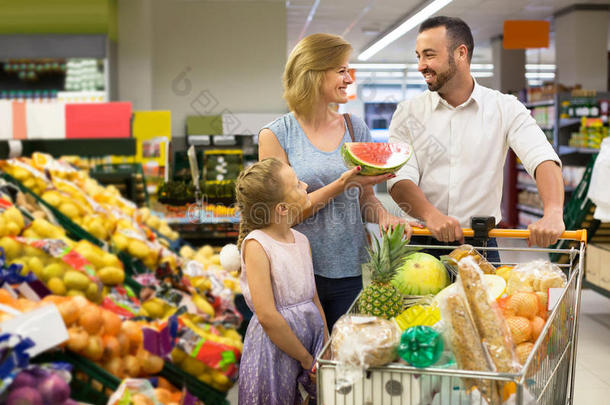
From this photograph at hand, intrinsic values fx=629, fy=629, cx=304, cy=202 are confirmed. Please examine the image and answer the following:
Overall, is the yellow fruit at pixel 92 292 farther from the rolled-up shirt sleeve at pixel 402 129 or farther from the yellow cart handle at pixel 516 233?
the rolled-up shirt sleeve at pixel 402 129

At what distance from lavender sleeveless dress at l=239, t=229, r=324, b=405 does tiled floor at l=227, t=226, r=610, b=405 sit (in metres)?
0.94

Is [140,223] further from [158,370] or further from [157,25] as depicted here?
[157,25]

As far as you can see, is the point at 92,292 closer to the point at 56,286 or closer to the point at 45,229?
the point at 56,286

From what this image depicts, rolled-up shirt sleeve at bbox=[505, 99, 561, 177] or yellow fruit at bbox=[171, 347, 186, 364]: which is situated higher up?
rolled-up shirt sleeve at bbox=[505, 99, 561, 177]

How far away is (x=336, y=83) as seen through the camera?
6.93 ft

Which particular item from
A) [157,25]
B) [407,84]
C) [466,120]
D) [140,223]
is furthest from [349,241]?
[407,84]

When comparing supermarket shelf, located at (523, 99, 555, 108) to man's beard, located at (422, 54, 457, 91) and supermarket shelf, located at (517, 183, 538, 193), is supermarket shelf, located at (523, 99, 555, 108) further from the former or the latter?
man's beard, located at (422, 54, 457, 91)

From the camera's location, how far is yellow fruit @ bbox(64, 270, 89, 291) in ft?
5.95

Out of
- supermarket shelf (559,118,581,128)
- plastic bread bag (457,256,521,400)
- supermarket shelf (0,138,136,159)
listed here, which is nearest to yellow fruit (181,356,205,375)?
supermarket shelf (0,138,136,159)

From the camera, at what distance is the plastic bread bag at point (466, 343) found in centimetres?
129

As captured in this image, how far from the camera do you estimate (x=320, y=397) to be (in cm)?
134

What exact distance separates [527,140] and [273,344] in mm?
1169

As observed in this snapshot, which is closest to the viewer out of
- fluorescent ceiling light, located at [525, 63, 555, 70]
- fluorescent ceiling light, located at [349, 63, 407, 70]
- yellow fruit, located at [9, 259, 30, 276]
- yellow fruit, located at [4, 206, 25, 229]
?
yellow fruit, located at [9, 259, 30, 276]

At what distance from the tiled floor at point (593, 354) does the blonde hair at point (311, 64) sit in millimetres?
1418
